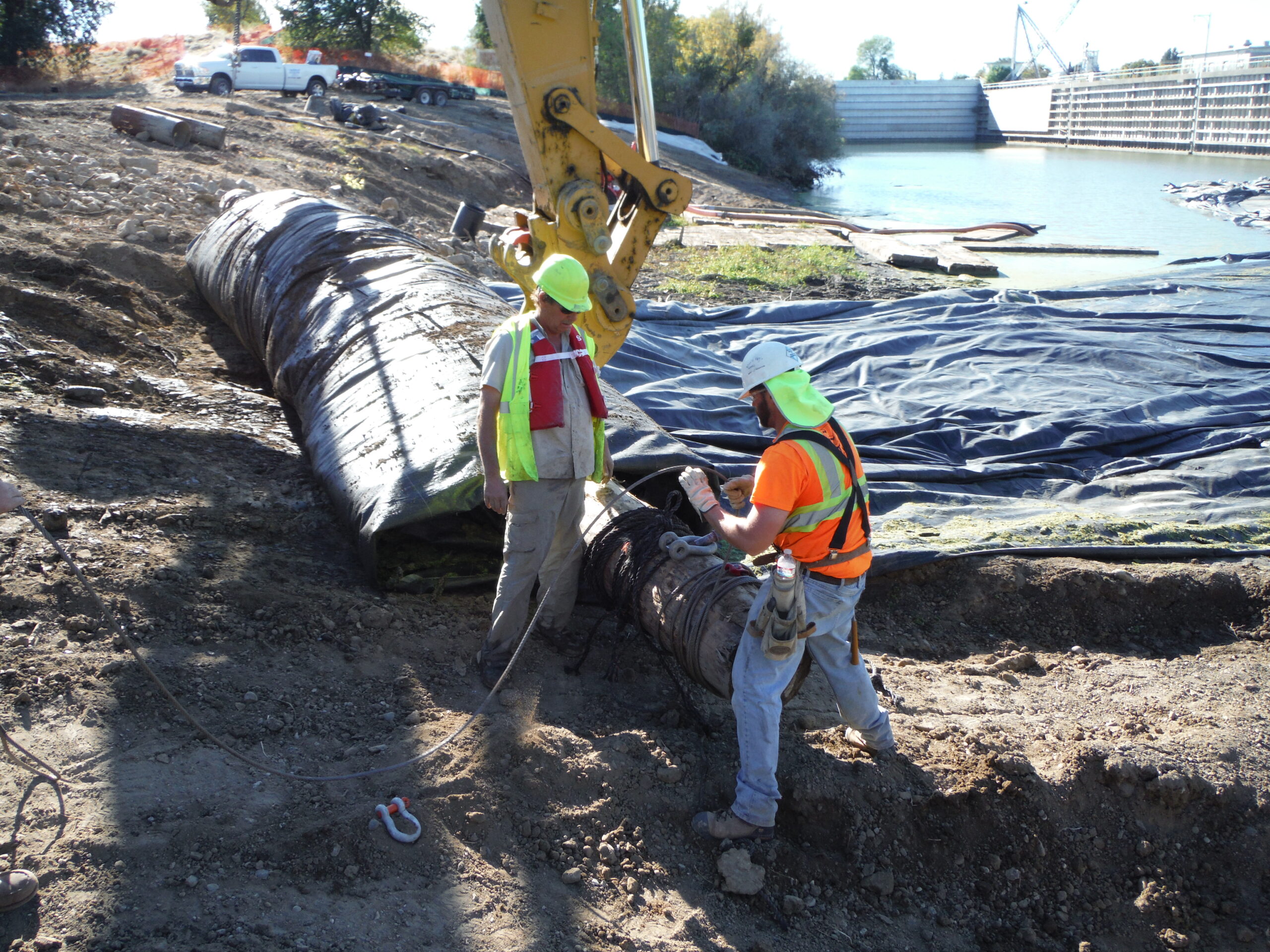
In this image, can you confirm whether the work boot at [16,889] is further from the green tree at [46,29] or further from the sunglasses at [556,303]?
the green tree at [46,29]

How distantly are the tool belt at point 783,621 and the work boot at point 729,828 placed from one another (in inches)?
24.1

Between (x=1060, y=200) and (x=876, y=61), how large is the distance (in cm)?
10601

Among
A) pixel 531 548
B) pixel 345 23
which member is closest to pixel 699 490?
pixel 531 548

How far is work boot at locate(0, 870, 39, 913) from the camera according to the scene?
2422 millimetres

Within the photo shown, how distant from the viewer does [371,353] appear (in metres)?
5.66

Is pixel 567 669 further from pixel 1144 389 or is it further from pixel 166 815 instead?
pixel 1144 389

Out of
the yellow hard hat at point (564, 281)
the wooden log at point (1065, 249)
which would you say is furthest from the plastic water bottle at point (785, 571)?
the wooden log at point (1065, 249)

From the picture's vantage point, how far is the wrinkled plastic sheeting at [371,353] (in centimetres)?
461

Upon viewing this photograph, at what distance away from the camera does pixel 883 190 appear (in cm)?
3391

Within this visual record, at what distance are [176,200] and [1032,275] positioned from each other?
12216mm

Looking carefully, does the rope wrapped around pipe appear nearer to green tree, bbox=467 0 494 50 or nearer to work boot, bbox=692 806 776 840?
work boot, bbox=692 806 776 840

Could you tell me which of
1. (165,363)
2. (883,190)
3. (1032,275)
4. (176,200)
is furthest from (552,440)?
(883,190)

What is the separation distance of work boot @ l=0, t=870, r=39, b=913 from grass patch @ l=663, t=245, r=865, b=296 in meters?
10.4

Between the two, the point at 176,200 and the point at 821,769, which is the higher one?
the point at 176,200
